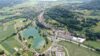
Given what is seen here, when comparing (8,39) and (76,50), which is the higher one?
(8,39)

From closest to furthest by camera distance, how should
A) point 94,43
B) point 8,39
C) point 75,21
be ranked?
point 94,43, point 8,39, point 75,21

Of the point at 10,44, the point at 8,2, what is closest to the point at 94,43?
the point at 10,44

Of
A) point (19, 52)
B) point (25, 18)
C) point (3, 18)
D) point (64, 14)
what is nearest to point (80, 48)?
point (19, 52)

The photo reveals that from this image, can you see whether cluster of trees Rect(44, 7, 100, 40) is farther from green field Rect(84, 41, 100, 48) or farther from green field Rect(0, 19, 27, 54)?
green field Rect(0, 19, 27, 54)

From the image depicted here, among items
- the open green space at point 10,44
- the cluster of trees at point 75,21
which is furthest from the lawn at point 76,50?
the open green space at point 10,44

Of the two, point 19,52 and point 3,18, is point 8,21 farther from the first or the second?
point 19,52

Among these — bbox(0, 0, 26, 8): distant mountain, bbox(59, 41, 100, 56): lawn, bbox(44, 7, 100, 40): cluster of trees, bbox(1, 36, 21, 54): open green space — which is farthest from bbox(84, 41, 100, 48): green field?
bbox(0, 0, 26, 8): distant mountain

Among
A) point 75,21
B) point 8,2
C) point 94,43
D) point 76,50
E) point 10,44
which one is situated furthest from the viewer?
point 8,2

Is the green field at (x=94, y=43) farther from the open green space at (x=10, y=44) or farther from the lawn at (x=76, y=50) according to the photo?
the open green space at (x=10, y=44)

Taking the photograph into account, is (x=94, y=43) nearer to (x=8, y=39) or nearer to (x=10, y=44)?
(x=10, y=44)
